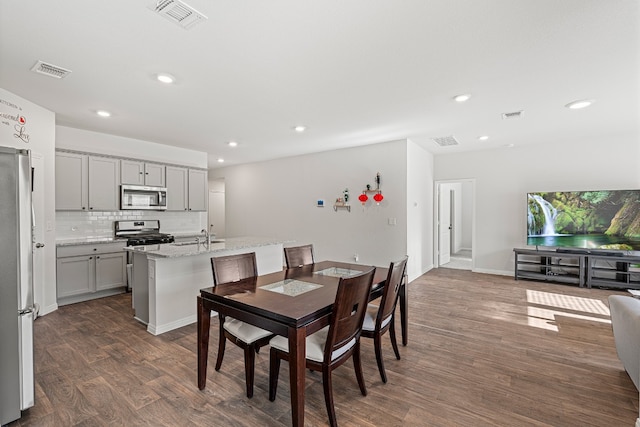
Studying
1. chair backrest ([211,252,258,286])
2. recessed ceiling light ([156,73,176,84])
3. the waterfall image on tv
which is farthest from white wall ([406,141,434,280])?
recessed ceiling light ([156,73,176,84])

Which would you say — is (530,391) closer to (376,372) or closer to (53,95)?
(376,372)

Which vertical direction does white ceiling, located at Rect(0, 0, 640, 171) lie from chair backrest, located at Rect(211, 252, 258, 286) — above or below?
above

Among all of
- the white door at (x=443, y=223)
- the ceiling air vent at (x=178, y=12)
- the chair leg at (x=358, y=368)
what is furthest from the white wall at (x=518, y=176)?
the ceiling air vent at (x=178, y=12)

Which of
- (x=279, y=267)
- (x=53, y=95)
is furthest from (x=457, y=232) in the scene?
(x=53, y=95)

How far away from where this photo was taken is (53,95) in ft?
10.7

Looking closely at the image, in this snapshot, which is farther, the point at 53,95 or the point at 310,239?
the point at 310,239

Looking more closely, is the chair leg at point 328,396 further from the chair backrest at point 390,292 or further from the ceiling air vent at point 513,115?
the ceiling air vent at point 513,115

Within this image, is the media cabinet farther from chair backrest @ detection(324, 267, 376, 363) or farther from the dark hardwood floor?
chair backrest @ detection(324, 267, 376, 363)

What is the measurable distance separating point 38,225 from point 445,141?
20.1 ft

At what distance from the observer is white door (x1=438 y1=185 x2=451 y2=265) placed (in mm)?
6911

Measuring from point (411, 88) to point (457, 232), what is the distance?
7.22 m

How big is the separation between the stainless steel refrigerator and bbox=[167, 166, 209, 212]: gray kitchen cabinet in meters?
3.81

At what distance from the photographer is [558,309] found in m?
3.99

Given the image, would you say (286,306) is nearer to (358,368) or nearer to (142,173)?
(358,368)
